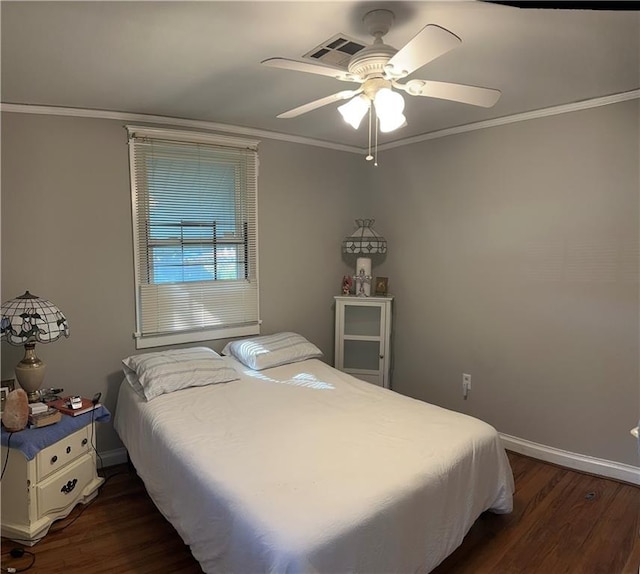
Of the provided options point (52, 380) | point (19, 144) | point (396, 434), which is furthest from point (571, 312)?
point (19, 144)

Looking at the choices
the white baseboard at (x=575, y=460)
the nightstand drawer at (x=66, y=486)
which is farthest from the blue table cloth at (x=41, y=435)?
the white baseboard at (x=575, y=460)

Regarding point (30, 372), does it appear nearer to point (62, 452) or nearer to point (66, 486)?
point (62, 452)

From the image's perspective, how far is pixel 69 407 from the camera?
95.8 inches

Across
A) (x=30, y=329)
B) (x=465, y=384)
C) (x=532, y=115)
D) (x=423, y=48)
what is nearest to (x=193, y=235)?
(x=30, y=329)

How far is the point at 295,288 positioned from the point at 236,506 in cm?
229

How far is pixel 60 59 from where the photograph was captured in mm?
2043

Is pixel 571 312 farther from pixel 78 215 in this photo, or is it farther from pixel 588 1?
pixel 78 215

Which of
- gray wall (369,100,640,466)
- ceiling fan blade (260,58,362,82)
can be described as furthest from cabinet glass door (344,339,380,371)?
ceiling fan blade (260,58,362,82)

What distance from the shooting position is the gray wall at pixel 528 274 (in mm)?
2682

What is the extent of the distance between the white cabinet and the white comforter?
1.02m

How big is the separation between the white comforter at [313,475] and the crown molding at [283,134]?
179cm

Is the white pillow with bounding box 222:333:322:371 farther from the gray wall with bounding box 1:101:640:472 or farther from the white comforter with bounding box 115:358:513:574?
the white comforter with bounding box 115:358:513:574

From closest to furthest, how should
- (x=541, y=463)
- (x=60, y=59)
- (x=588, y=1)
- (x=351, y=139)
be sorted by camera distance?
(x=588, y=1), (x=60, y=59), (x=541, y=463), (x=351, y=139)

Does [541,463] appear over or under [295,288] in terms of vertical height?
under
